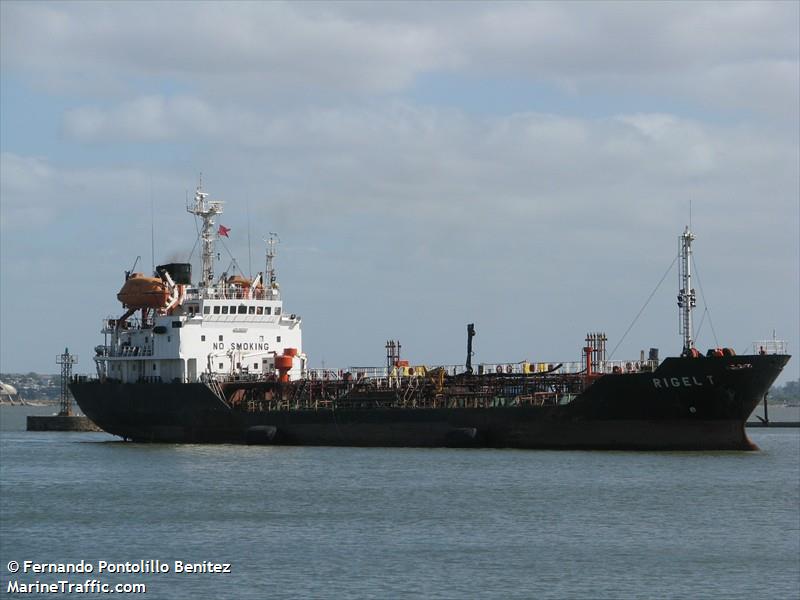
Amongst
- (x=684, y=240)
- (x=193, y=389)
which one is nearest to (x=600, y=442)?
(x=684, y=240)

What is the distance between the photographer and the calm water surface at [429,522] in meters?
28.2

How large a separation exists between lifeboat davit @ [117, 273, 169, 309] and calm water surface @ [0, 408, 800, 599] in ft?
37.3

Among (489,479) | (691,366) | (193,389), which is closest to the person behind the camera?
(489,479)

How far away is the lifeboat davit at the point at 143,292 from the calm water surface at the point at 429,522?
37.3ft

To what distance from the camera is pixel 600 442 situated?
5041 cm

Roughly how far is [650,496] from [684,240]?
16030 millimetres

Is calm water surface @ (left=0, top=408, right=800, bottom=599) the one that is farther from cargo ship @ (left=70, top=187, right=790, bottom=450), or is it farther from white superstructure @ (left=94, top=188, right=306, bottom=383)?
white superstructure @ (left=94, top=188, right=306, bottom=383)

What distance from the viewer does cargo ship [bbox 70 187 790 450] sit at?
49.1m

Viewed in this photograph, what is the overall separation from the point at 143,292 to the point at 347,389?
1107 centimetres

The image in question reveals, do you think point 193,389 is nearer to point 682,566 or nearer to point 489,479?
point 489,479

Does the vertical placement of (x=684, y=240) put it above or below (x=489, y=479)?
above

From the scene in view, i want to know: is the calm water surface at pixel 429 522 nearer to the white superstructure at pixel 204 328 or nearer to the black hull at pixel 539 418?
the black hull at pixel 539 418

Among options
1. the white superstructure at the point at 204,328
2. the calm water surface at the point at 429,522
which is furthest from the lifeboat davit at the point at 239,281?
the calm water surface at the point at 429,522

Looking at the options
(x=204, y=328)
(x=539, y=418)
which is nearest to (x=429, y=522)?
(x=539, y=418)
